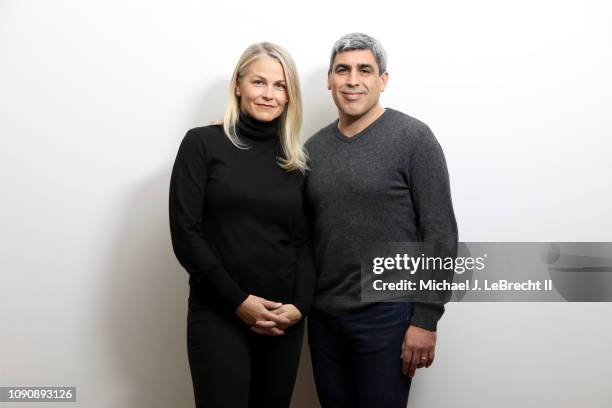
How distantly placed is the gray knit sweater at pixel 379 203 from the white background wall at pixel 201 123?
0.54m

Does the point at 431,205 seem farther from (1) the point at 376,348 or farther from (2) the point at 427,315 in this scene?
(1) the point at 376,348

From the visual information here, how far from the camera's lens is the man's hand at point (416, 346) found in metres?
1.59

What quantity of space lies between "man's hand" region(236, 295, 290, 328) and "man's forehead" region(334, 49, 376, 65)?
73 cm

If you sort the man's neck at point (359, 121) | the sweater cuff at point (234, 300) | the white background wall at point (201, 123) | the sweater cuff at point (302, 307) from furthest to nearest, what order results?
the white background wall at point (201, 123) < the man's neck at point (359, 121) < the sweater cuff at point (302, 307) < the sweater cuff at point (234, 300)

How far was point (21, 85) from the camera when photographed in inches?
85.4

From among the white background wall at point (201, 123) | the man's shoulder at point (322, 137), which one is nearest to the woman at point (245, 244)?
the man's shoulder at point (322, 137)

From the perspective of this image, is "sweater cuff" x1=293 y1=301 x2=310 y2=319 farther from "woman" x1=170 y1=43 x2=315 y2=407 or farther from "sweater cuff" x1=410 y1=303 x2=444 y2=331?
"sweater cuff" x1=410 y1=303 x2=444 y2=331

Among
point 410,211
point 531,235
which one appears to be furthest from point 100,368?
point 531,235

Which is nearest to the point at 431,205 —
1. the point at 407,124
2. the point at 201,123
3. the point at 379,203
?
the point at 379,203

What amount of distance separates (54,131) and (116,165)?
26cm

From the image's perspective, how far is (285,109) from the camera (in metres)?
1.76

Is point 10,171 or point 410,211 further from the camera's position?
point 10,171

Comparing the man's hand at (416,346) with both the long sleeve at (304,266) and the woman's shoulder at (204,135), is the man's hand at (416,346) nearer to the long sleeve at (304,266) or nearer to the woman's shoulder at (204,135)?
the long sleeve at (304,266)

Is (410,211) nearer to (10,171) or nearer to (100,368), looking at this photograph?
(100,368)
